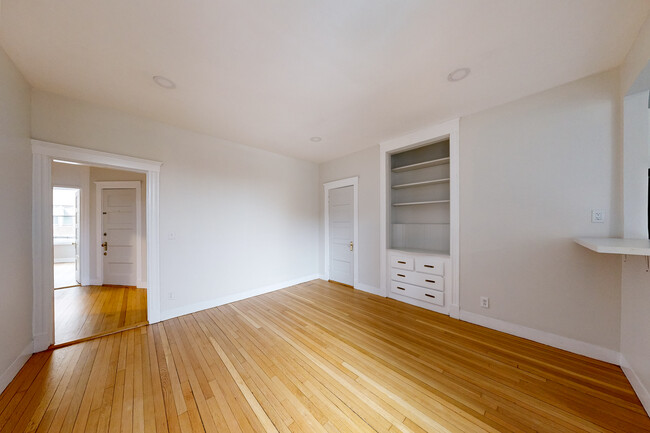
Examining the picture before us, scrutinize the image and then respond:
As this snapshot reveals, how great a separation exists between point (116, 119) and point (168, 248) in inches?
67.8

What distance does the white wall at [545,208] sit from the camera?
2006mm

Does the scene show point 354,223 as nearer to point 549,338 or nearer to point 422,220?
point 422,220

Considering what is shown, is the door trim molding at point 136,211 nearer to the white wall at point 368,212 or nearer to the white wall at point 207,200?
the white wall at point 207,200

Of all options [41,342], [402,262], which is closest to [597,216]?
[402,262]

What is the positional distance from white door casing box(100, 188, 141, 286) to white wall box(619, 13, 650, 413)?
682 centimetres

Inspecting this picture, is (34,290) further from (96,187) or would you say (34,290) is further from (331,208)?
(331,208)

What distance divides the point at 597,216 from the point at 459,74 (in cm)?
188

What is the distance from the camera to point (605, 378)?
5.79 feet

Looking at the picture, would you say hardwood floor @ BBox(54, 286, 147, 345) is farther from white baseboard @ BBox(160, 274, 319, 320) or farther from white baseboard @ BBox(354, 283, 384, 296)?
white baseboard @ BBox(354, 283, 384, 296)

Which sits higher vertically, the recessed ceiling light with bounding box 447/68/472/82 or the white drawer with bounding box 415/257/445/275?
the recessed ceiling light with bounding box 447/68/472/82

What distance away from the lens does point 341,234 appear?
15.1ft

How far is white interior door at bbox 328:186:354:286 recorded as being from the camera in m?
4.39

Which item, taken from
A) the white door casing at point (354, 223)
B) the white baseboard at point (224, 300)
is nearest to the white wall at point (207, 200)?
the white baseboard at point (224, 300)

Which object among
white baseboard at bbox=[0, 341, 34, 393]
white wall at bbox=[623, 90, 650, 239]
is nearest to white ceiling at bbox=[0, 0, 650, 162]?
white wall at bbox=[623, 90, 650, 239]
